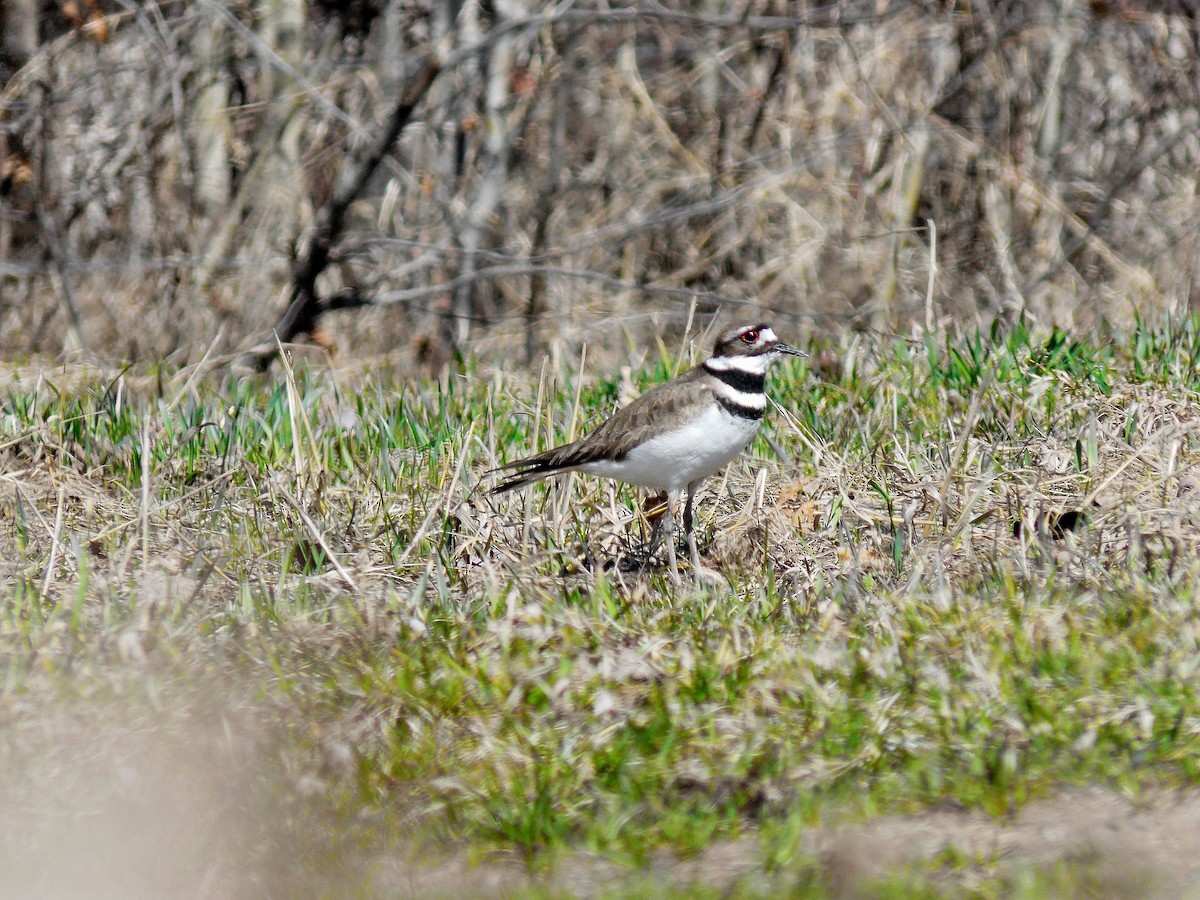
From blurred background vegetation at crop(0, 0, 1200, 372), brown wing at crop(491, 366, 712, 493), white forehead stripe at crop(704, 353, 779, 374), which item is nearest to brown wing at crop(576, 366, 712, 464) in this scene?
brown wing at crop(491, 366, 712, 493)

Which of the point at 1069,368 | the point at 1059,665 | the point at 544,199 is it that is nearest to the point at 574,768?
the point at 1059,665

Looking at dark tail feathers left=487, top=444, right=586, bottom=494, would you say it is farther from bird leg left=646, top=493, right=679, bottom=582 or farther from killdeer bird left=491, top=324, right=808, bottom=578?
bird leg left=646, top=493, right=679, bottom=582

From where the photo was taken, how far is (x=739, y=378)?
5.66 meters

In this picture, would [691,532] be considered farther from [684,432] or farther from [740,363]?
[740,363]

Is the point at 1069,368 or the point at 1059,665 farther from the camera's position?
the point at 1069,368

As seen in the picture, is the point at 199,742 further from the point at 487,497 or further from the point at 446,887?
the point at 487,497

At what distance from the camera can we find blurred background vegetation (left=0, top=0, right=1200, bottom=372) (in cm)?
1050

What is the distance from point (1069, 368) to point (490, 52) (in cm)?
582

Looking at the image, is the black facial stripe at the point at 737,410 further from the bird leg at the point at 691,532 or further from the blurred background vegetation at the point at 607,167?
the blurred background vegetation at the point at 607,167

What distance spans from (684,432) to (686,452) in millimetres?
75

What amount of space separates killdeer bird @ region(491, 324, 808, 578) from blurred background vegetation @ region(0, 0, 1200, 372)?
14.6 ft

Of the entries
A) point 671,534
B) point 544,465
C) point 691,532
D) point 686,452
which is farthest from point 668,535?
point 544,465

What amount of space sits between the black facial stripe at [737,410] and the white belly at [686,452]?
2cm

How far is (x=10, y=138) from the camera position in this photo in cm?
1059
